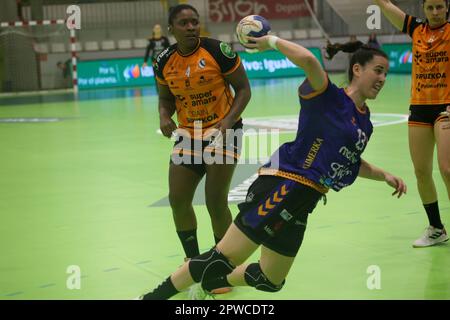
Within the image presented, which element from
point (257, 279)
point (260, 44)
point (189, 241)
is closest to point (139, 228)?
point (189, 241)

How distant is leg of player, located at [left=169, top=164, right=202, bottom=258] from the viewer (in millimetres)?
5898

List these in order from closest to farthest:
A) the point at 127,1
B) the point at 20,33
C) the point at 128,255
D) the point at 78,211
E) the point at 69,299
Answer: the point at 69,299 → the point at 128,255 → the point at 78,211 → the point at 20,33 → the point at 127,1

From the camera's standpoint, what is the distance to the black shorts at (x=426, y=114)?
6.74 meters

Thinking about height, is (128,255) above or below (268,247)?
below

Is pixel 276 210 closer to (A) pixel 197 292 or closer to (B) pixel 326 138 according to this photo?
(B) pixel 326 138

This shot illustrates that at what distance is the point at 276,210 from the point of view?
15.6ft

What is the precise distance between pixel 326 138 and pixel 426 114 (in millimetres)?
2400

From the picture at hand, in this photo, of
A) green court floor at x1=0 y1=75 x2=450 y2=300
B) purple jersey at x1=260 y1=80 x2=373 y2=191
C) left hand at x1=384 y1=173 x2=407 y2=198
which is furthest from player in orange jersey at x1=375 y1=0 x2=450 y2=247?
purple jersey at x1=260 y1=80 x2=373 y2=191

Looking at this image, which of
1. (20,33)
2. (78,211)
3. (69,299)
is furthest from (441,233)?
(20,33)

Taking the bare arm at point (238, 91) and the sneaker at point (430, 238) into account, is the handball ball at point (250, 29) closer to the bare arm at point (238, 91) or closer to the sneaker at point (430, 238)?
the bare arm at point (238, 91)

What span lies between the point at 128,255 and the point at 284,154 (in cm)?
252

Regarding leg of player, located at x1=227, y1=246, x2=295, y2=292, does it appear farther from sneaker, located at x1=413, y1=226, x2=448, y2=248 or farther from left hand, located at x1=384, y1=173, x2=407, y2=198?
sneaker, located at x1=413, y1=226, x2=448, y2=248

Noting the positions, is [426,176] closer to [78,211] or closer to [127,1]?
[78,211]

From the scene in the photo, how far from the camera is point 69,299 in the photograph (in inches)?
224
